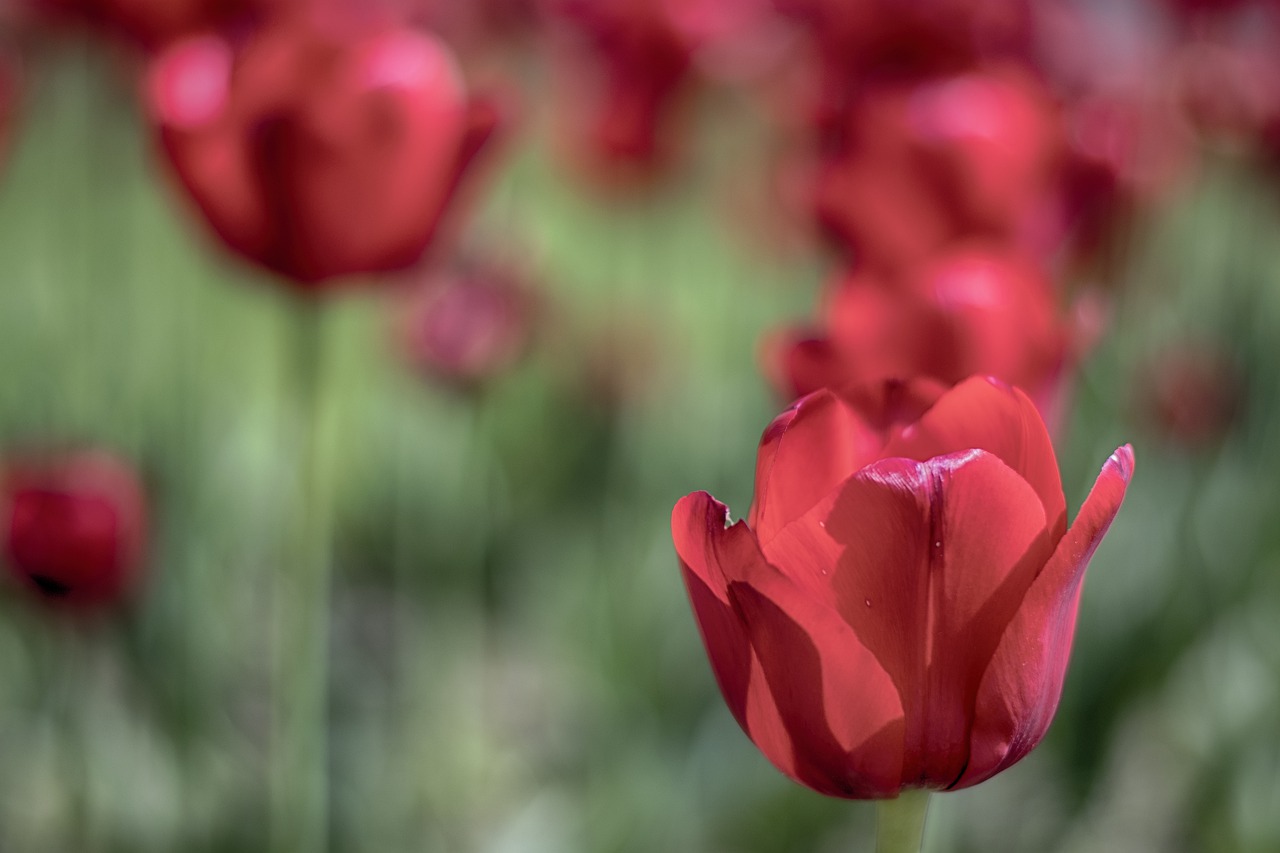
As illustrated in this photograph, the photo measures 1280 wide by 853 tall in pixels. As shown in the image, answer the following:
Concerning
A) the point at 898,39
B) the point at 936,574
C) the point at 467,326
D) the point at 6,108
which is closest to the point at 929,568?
the point at 936,574

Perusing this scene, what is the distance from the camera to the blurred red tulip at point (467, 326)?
1.14 metres

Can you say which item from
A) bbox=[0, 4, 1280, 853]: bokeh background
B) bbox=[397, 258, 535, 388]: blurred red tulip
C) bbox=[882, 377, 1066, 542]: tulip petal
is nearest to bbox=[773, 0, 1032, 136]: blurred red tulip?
bbox=[0, 4, 1280, 853]: bokeh background

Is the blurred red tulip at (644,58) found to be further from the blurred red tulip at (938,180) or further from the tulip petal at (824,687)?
the tulip petal at (824,687)

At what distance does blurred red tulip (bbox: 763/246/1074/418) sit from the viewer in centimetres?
47

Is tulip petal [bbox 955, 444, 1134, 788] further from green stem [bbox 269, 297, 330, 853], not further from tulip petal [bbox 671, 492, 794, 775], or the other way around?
green stem [bbox 269, 297, 330, 853]

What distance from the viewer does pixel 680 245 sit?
2447 mm

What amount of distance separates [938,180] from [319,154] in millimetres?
328

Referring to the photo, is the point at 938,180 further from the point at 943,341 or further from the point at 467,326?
the point at 467,326

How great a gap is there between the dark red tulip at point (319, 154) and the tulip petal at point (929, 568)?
36cm

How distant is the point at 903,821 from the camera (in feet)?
0.98

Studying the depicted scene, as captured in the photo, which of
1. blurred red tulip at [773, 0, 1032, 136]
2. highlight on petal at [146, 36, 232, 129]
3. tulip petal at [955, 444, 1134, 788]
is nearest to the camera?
tulip petal at [955, 444, 1134, 788]

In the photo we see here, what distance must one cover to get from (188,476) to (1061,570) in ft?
3.35

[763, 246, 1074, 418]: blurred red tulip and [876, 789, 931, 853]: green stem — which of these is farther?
[763, 246, 1074, 418]: blurred red tulip

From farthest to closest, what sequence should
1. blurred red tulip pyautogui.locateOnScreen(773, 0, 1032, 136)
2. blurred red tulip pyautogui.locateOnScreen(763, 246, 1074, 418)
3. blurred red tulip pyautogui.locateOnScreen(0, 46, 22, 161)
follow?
1. blurred red tulip pyautogui.locateOnScreen(0, 46, 22, 161)
2. blurred red tulip pyautogui.locateOnScreen(773, 0, 1032, 136)
3. blurred red tulip pyautogui.locateOnScreen(763, 246, 1074, 418)
